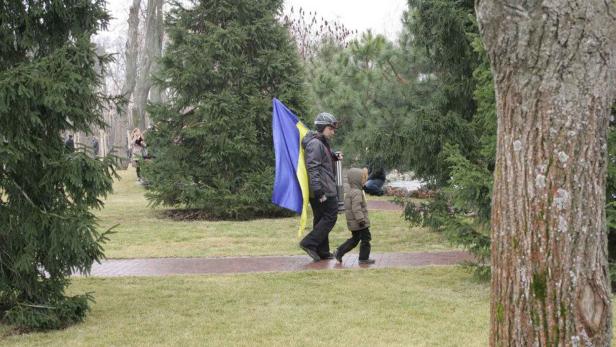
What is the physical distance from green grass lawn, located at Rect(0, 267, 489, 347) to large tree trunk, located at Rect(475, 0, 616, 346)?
249 centimetres

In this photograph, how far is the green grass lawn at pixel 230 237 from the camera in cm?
1214

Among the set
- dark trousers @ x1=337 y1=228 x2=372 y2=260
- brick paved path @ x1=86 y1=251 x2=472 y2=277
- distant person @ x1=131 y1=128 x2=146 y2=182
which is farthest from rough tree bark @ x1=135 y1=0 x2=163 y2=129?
dark trousers @ x1=337 y1=228 x2=372 y2=260

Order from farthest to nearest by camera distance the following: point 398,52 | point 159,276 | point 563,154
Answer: point 398,52, point 159,276, point 563,154

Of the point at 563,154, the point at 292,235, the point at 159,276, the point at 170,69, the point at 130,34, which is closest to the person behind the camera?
the point at 563,154

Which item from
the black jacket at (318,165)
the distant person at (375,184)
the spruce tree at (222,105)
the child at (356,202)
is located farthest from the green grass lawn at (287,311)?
the distant person at (375,184)

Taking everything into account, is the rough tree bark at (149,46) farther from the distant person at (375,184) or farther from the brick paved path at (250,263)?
the brick paved path at (250,263)

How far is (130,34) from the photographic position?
35.1 m

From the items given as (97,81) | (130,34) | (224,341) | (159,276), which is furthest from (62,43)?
(130,34)

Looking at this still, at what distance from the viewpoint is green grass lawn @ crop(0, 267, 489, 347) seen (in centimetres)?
657

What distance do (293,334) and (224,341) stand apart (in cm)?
58

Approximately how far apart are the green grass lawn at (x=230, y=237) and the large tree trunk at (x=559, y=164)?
26.4 feet

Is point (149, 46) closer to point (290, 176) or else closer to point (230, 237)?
point (230, 237)

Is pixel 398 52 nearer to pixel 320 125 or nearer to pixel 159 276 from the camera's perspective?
pixel 320 125

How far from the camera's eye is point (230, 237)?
13867 mm
